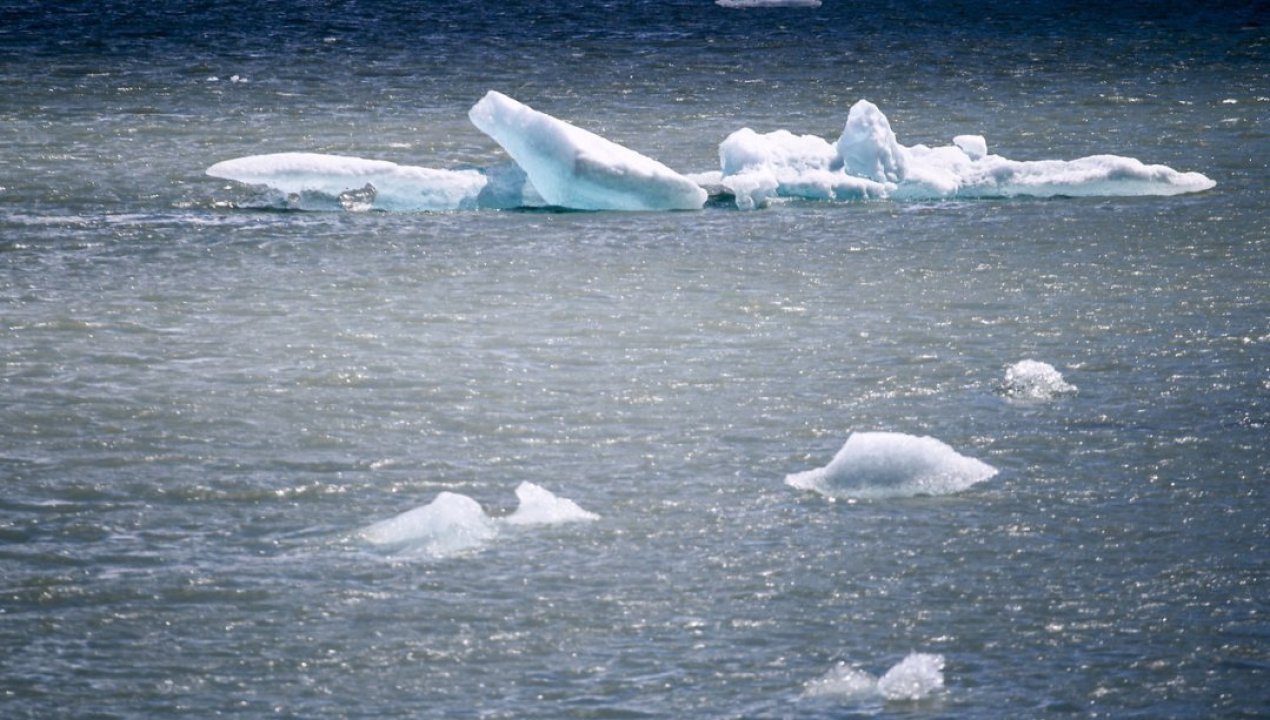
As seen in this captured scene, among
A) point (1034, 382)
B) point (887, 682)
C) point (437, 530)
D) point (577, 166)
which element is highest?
point (577, 166)

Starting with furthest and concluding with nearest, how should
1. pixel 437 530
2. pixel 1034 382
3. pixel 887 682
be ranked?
pixel 1034 382, pixel 437 530, pixel 887 682

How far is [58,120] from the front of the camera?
12.7m

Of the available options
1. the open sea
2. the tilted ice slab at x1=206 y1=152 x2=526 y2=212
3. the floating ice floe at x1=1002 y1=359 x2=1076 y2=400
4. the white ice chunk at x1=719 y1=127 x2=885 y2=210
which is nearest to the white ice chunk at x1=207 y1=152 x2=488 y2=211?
the tilted ice slab at x1=206 y1=152 x2=526 y2=212

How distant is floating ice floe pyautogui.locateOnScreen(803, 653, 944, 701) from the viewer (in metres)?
4.44

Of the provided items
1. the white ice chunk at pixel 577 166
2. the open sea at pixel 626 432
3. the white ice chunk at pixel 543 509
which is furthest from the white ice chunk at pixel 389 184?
the white ice chunk at pixel 543 509

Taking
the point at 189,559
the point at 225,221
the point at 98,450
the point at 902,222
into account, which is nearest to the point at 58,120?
the point at 225,221

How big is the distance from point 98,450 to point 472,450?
1213 mm

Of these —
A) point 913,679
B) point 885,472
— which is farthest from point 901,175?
point 913,679

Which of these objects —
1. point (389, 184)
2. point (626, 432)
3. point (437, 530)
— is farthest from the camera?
point (389, 184)

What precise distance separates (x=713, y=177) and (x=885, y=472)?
4557 mm

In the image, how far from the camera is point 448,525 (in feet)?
17.8

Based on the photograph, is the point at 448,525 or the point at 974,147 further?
the point at 974,147

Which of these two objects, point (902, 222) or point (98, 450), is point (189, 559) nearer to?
Result: point (98, 450)

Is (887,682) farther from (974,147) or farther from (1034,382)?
(974,147)
